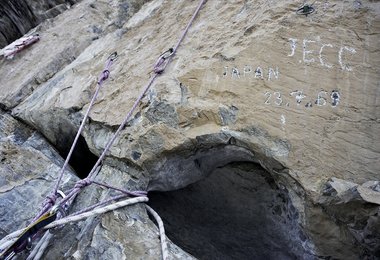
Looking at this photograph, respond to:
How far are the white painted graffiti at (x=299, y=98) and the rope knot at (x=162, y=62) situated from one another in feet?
2.08

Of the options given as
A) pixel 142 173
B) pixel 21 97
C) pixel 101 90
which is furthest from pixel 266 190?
pixel 21 97

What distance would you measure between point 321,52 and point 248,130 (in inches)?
22.3

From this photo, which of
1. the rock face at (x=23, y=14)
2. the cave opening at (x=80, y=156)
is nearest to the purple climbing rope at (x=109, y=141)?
the cave opening at (x=80, y=156)

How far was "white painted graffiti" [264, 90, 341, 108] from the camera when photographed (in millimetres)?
2076

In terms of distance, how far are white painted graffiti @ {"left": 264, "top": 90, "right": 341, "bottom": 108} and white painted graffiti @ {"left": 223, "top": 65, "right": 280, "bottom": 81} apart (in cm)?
10

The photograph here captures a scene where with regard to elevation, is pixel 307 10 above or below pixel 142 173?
above

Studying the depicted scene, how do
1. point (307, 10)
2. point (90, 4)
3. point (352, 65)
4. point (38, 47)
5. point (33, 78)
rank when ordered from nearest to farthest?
point (352, 65), point (307, 10), point (33, 78), point (38, 47), point (90, 4)

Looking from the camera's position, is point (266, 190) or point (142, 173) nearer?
point (142, 173)

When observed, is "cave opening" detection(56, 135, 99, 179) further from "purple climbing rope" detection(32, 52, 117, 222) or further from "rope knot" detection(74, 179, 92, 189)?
"rope knot" detection(74, 179, 92, 189)

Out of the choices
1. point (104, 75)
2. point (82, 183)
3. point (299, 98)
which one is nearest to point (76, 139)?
point (82, 183)

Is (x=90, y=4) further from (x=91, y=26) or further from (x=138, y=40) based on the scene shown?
(x=138, y=40)

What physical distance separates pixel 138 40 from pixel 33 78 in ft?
2.82

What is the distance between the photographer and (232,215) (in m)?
2.45

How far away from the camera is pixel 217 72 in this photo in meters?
2.25
